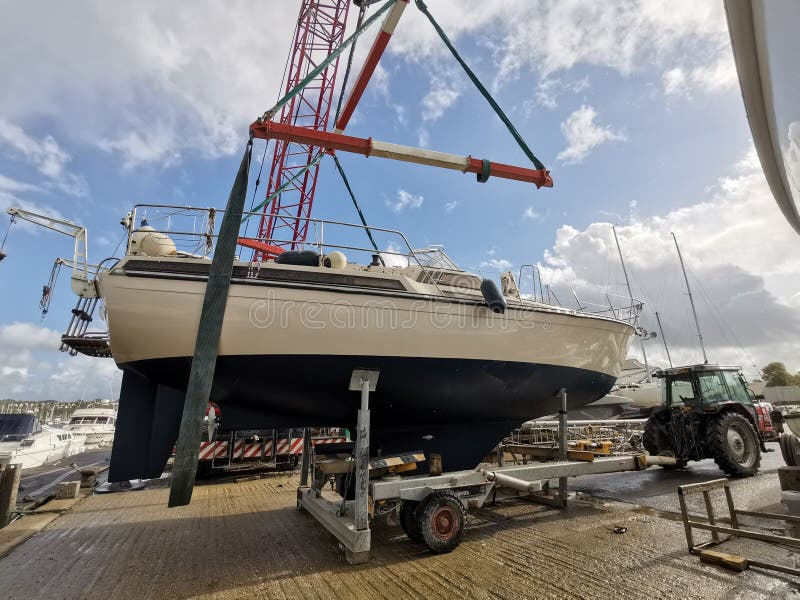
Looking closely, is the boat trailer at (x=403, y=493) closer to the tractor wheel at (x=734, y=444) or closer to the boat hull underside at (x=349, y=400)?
the boat hull underside at (x=349, y=400)

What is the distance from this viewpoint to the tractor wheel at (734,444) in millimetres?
6230

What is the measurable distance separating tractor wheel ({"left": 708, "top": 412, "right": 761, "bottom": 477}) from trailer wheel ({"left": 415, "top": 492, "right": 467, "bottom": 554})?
4870 millimetres

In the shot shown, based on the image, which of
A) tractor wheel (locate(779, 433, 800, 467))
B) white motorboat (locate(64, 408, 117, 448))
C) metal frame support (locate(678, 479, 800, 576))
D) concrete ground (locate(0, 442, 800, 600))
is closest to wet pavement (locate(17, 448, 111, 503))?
concrete ground (locate(0, 442, 800, 600))

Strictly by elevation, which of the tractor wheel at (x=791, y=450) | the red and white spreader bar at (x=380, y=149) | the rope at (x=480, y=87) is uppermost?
the rope at (x=480, y=87)

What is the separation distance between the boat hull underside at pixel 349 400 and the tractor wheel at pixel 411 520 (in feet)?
3.65

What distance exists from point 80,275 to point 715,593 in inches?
266

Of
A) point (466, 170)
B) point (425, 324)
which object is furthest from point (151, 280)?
point (466, 170)

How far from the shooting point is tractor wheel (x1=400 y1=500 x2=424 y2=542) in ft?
12.6

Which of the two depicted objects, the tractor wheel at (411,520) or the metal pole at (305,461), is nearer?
the tractor wheel at (411,520)

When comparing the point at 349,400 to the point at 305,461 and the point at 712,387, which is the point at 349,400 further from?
the point at 712,387

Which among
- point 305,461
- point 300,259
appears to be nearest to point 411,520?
point 305,461

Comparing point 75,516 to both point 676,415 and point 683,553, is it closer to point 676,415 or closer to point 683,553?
point 683,553

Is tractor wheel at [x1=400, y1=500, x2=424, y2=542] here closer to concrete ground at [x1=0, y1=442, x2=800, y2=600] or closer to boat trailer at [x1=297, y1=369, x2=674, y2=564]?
boat trailer at [x1=297, y1=369, x2=674, y2=564]

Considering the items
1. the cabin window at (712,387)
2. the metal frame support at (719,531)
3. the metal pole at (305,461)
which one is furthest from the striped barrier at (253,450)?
the cabin window at (712,387)
